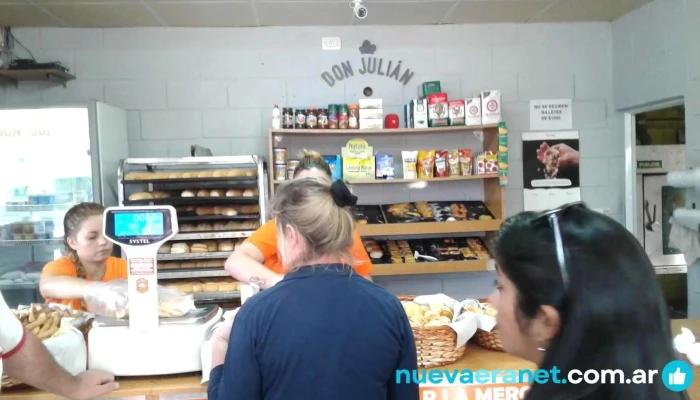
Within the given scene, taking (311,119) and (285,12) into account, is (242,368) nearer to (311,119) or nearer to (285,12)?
(311,119)

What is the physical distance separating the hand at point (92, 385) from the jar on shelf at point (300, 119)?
220 cm

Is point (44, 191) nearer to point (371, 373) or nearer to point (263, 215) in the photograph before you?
point (263, 215)

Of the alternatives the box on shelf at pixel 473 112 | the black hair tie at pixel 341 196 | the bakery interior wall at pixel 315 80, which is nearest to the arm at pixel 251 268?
the black hair tie at pixel 341 196

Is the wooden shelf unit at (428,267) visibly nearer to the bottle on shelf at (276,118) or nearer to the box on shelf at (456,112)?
the box on shelf at (456,112)

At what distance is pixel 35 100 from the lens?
379 centimetres

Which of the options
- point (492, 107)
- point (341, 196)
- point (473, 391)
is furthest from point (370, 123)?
point (341, 196)

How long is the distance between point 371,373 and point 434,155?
256 cm

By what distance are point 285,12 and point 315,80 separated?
21.4 inches

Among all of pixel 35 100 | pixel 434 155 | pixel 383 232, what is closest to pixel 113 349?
pixel 383 232

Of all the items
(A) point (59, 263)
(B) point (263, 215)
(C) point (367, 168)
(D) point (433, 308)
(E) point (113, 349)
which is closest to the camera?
(E) point (113, 349)

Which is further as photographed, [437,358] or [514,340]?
[437,358]

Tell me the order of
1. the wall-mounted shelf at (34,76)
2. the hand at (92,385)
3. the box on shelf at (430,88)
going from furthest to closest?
the box on shelf at (430,88) → the wall-mounted shelf at (34,76) → the hand at (92,385)

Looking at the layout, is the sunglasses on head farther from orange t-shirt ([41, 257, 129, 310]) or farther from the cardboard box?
the cardboard box

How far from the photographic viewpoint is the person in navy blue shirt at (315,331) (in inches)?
47.9
